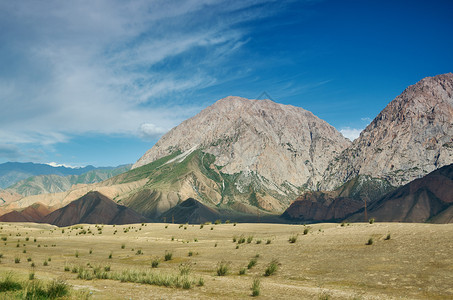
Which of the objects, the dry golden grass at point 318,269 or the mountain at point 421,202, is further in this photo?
the mountain at point 421,202

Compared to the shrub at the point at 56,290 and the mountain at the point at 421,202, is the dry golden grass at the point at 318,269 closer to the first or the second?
the shrub at the point at 56,290

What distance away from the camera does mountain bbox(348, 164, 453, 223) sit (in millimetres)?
170375

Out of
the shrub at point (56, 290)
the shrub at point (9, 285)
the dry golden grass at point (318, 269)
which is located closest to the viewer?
the shrub at point (56, 290)

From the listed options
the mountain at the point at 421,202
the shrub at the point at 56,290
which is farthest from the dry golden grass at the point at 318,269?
the mountain at the point at 421,202

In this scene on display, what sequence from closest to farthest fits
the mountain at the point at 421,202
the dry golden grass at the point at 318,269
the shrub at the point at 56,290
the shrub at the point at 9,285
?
the shrub at the point at 56,290
the shrub at the point at 9,285
the dry golden grass at the point at 318,269
the mountain at the point at 421,202

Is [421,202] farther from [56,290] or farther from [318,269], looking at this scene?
[56,290]

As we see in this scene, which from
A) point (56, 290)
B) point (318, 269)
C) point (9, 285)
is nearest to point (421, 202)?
point (318, 269)

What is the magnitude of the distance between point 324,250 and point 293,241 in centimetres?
475

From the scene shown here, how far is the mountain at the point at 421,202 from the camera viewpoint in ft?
559

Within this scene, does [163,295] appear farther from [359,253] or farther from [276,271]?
[359,253]

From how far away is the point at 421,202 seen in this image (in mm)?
177250

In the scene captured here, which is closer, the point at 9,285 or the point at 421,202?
the point at 9,285

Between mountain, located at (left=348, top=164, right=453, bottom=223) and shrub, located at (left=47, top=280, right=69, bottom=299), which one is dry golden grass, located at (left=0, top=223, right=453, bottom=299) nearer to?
shrub, located at (left=47, top=280, right=69, bottom=299)

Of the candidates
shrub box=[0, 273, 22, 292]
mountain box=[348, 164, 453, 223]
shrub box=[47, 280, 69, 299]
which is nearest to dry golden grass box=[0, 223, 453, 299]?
shrub box=[47, 280, 69, 299]
